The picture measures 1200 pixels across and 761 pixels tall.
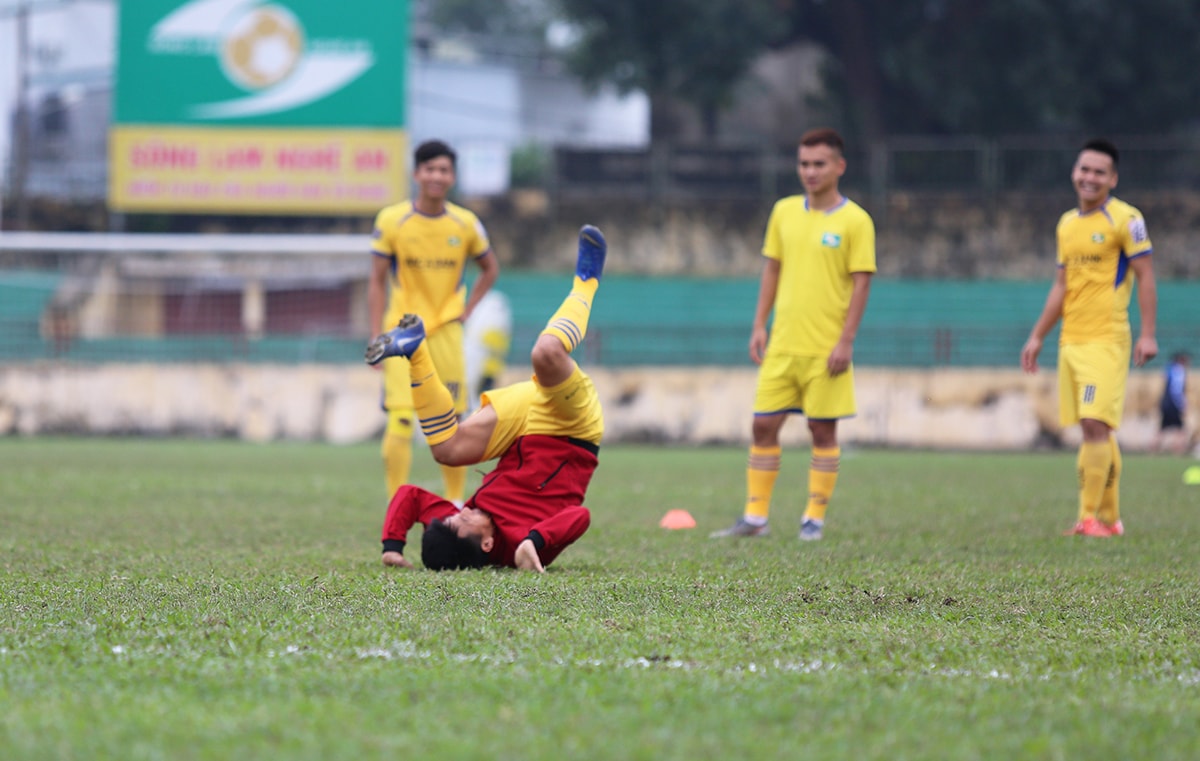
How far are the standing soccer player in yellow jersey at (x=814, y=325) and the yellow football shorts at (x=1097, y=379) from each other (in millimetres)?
1190

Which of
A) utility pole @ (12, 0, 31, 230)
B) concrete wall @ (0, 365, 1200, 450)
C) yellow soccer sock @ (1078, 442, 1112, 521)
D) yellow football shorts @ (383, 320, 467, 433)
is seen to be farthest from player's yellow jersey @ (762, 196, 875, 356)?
utility pole @ (12, 0, 31, 230)

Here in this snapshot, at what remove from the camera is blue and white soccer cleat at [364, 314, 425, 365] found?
17.7 feet

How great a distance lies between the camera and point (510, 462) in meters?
5.74

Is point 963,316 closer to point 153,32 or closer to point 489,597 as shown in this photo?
point 153,32

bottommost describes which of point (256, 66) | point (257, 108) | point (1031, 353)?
point (1031, 353)

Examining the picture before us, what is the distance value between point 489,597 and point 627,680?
135 centimetres

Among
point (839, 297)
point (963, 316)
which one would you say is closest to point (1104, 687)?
point (839, 297)

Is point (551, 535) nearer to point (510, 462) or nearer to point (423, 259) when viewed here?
point (510, 462)

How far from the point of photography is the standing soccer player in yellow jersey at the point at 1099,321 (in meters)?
7.62

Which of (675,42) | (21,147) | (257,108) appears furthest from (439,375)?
(21,147)

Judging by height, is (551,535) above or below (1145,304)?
below

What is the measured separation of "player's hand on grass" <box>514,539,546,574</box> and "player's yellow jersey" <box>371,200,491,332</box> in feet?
8.19

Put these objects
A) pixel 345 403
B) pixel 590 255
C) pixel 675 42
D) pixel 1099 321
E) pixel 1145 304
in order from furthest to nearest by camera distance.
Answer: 1. pixel 675 42
2. pixel 345 403
3. pixel 1145 304
4. pixel 1099 321
5. pixel 590 255

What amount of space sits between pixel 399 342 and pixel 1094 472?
13.3 feet
